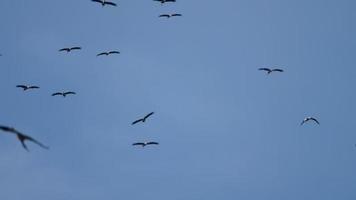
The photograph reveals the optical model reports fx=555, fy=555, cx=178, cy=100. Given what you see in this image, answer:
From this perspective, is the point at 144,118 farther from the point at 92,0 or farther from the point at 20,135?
the point at 20,135

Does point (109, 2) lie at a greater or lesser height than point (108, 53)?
greater

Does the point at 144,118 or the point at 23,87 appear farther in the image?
the point at 23,87

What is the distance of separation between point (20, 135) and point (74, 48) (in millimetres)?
54831

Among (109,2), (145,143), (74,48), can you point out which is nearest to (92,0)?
(109,2)

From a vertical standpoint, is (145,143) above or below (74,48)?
below

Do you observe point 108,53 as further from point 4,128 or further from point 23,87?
point 4,128

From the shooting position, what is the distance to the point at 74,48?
2751 inches

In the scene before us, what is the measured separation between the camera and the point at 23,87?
71688 mm

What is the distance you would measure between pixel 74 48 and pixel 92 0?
6.84 m

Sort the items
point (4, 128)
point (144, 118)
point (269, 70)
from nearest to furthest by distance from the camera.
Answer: point (4, 128) < point (144, 118) < point (269, 70)

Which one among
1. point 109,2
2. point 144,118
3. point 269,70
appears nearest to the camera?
point 144,118

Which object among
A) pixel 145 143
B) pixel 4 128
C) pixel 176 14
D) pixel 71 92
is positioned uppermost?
pixel 176 14

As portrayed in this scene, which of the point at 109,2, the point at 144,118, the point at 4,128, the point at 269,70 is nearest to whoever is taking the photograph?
the point at 4,128

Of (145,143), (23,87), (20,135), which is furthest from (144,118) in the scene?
(20,135)
